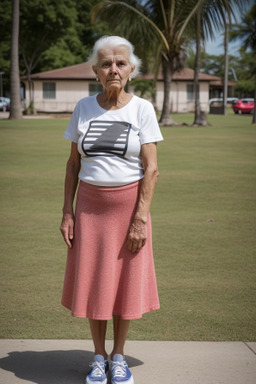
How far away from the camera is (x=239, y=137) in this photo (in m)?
21.8

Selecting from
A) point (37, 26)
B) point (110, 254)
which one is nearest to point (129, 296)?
point (110, 254)

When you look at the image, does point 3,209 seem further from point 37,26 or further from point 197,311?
point 37,26

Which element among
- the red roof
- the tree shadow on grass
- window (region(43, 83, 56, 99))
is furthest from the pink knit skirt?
window (region(43, 83, 56, 99))

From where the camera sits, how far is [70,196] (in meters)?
3.20

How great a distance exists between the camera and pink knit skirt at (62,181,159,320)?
9.85ft

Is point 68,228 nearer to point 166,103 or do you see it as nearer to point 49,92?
point 166,103

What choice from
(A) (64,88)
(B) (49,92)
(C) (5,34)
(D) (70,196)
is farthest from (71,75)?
(D) (70,196)

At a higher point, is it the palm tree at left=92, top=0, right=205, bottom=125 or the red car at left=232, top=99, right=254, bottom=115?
the palm tree at left=92, top=0, right=205, bottom=125

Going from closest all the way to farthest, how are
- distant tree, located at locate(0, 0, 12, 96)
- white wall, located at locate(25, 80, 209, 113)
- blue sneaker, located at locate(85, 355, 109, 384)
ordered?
blue sneaker, located at locate(85, 355, 109, 384)
distant tree, located at locate(0, 0, 12, 96)
white wall, located at locate(25, 80, 209, 113)

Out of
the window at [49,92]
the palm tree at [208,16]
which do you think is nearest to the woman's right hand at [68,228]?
the palm tree at [208,16]

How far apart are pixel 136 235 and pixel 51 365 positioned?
3.29ft

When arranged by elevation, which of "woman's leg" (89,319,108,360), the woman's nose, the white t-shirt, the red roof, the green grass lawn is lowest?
the green grass lawn

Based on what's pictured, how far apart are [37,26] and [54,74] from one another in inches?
199

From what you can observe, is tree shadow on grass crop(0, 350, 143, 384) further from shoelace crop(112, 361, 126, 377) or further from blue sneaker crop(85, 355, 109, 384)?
shoelace crop(112, 361, 126, 377)
